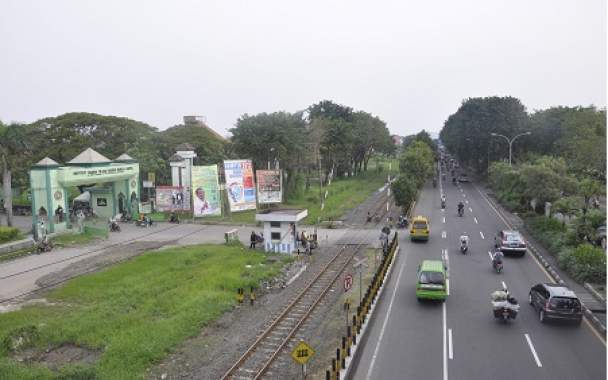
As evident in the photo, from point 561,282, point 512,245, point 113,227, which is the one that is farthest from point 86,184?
point 561,282

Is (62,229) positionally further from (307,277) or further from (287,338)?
(287,338)

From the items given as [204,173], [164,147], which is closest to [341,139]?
[164,147]

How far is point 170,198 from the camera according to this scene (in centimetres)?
5369

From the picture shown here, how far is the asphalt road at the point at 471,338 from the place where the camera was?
53.9 feet

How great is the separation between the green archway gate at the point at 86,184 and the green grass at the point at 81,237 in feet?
5.29

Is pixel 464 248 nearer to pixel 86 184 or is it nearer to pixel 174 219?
pixel 174 219

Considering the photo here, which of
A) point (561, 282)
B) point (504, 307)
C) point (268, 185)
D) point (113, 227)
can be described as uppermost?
point (268, 185)

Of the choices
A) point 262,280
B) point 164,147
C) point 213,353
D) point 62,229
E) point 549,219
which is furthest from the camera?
point 164,147

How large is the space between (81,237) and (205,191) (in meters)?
12.9

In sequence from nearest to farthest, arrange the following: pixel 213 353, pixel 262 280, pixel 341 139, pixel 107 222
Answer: pixel 213 353, pixel 262 280, pixel 107 222, pixel 341 139

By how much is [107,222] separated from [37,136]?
30773mm

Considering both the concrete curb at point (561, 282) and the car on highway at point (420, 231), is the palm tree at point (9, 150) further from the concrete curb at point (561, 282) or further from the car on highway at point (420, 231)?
the concrete curb at point (561, 282)

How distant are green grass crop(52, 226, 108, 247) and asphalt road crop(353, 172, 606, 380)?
25.4 m

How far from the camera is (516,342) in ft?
61.6
